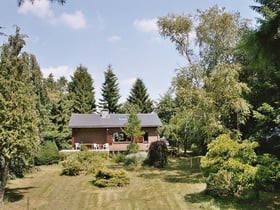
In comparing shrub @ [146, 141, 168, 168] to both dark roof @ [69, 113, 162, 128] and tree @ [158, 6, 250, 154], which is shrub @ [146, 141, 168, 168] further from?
dark roof @ [69, 113, 162, 128]

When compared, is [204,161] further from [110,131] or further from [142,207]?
[110,131]

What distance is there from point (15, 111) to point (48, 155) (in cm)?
1510

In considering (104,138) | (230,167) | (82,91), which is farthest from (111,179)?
(82,91)

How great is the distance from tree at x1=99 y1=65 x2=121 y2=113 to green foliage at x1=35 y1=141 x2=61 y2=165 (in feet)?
80.7

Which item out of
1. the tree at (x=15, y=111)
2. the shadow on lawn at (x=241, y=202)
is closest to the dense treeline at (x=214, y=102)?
the tree at (x=15, y=111)

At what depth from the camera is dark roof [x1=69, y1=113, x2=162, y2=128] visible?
3541cm

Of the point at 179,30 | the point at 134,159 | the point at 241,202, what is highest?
the point at 179,30

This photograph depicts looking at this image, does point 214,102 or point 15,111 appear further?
point 214,102

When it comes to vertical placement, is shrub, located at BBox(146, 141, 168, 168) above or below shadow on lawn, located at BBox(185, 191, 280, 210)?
above

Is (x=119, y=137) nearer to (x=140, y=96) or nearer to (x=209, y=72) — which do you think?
(x=140, y=96)

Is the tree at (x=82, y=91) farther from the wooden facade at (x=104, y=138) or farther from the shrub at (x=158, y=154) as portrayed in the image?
the shrub at (x=158, y=154)

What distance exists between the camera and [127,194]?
16.0m

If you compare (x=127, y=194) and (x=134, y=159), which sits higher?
(x=134, y=159)

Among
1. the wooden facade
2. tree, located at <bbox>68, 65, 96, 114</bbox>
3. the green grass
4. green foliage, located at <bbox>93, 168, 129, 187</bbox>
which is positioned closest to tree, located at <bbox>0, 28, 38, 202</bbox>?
the green grass
